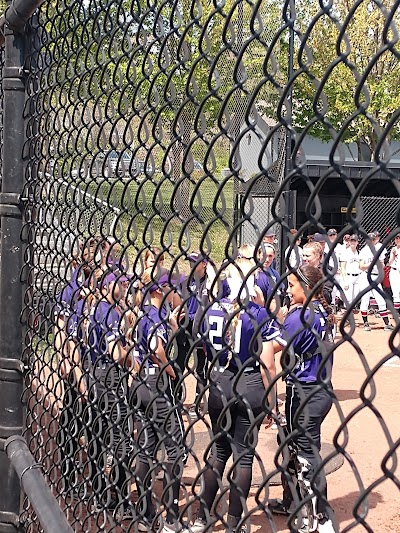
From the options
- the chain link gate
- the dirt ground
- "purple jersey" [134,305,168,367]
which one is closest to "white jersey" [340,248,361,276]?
the dirt ground

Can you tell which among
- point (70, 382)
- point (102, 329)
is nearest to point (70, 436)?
point (70, 382)

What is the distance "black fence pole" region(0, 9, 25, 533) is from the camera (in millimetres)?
2805

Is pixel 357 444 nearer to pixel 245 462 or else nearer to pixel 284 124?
pixel 245 462

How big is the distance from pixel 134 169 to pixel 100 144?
0.24 meters

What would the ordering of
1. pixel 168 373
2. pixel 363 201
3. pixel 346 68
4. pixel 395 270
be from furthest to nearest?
pixel 363 201 < pixel 395 270 < pixel 346 68 < pixel 168 373

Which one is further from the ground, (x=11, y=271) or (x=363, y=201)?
(x=363, y=201)

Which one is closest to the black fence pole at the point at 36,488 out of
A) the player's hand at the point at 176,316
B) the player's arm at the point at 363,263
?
the player's hand at the point at 176,316

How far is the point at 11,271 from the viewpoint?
9.34 ft

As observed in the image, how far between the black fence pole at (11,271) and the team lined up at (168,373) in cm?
21

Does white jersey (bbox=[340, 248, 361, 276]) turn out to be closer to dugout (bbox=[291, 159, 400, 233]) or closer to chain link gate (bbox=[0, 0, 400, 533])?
dugout (bbox=[291, 159, 400, 233])

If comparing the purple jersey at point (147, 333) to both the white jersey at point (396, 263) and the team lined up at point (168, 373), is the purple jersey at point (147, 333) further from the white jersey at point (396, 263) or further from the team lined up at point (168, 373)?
the white jersey at point (396, 263)

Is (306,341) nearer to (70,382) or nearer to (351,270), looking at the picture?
(70,382)

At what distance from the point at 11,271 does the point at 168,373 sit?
79 centimetres

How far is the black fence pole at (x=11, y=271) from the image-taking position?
2.80 metres
